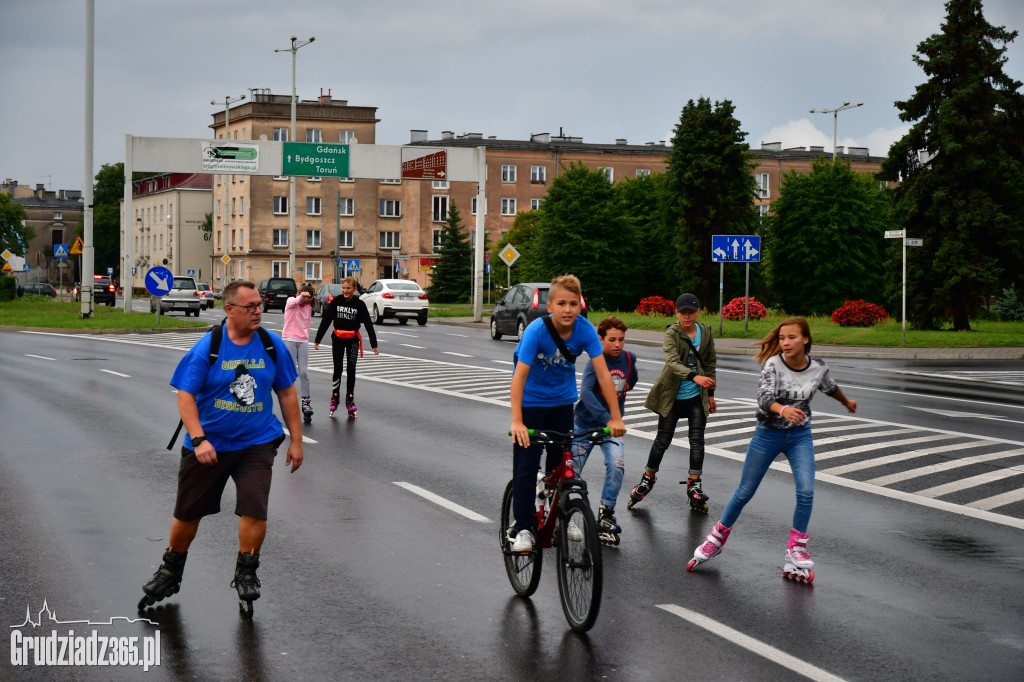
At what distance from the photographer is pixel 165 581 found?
6.02 meters

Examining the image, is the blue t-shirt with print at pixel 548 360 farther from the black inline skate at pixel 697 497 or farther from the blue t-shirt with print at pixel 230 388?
the black inline skate at pixel 697 497

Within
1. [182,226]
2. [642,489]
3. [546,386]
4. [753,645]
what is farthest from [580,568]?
[182,226]

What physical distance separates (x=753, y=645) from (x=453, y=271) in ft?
244

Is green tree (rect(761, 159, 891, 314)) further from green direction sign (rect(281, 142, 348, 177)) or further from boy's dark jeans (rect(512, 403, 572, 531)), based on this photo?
boy's dark jeans (rect(512, 403, 572, 531))

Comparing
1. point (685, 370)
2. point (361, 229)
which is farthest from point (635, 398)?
point (361, 229)

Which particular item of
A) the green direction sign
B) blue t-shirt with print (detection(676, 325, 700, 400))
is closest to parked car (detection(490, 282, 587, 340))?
the green direction sign

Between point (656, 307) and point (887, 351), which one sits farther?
point (656, 307)

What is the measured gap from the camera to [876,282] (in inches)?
2327

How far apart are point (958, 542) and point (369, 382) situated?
1333 cm

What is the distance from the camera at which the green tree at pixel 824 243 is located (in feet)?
187

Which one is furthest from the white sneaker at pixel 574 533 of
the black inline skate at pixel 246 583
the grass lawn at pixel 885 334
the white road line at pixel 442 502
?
the grass lawn at pixel 885 334

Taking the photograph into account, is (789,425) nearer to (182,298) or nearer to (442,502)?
(442,502)

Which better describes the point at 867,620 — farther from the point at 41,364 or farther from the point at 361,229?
the point at 361,229

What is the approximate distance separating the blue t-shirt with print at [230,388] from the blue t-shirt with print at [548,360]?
4.08 feet
